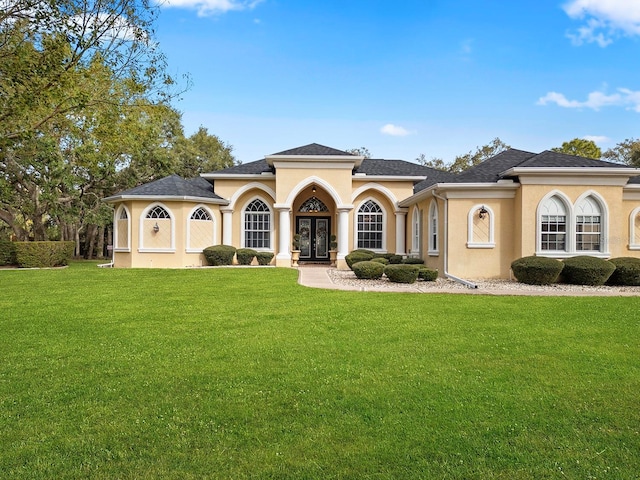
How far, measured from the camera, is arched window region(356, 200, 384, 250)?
24469 mm

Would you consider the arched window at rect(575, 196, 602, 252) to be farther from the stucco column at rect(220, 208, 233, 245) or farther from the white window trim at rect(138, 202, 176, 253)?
the white window trim at rect(138, 202, 176, 253)

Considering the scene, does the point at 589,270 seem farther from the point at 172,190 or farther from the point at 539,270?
the point at 172,190

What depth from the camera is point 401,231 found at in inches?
950

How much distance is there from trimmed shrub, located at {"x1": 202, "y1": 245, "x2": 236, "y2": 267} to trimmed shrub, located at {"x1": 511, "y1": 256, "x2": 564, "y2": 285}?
43.7 feet

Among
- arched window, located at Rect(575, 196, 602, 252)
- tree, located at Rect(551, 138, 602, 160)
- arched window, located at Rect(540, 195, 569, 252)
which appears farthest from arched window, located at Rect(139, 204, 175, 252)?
tree, located at Rect(551, 138, 602, 160)

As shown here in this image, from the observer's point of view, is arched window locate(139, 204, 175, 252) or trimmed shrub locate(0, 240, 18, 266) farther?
trimmed shrub locate(0, 240, 18, 266)

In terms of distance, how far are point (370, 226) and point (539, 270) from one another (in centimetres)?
1070

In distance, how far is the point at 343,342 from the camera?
7.01 m

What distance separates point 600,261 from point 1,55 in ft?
55.4

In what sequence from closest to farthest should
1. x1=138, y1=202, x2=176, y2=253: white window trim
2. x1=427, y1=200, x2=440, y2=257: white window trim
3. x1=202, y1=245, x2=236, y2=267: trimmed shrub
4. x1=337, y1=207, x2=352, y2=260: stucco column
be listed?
x1=427, y1=200, x2=440, y2=257: white window trim < x1=138, y1=202, x2=176, y2=253: white window trim < x1=202, y1=245, x2=236, y2=267: trimmed shrub < x1=337, y1=207, x2=352, y2=260: stucco column

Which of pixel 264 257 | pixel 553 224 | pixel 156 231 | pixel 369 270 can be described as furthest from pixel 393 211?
pixel 156 231

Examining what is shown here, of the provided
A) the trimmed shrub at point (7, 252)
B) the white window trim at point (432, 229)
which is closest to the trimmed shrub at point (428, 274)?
the white window trim at point (432, 229)

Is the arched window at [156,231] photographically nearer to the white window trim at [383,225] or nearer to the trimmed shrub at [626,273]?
the white window trim at [383,225]

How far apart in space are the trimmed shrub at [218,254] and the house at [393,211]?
0.62 metres
